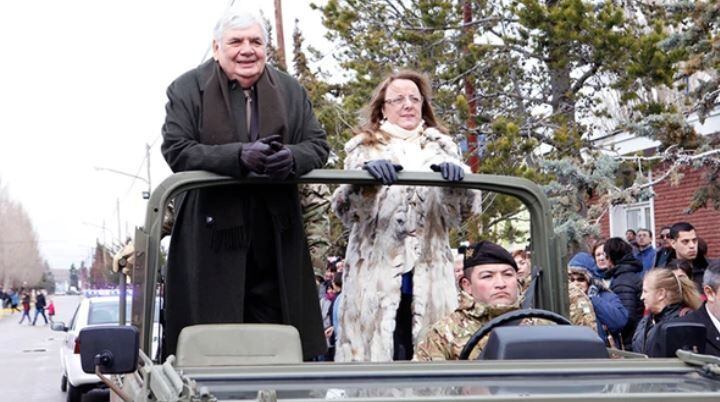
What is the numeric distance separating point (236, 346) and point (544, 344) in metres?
A: 1.04

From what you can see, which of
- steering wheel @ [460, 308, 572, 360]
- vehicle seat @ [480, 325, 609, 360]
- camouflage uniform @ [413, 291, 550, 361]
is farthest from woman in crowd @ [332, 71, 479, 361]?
vehicle seat @ [480, 325, 609, 360]

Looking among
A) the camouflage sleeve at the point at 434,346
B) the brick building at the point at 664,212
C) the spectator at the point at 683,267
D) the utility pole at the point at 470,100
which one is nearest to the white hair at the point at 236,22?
the camouflage sleeve at the point at 434,346

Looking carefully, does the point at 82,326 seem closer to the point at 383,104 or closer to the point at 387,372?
the point at 383,104

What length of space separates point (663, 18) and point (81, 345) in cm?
1221

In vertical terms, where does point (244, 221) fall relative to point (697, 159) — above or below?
below

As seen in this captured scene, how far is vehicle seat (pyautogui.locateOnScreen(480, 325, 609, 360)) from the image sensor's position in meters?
3.15

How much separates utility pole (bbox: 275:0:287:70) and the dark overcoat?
16.0 m

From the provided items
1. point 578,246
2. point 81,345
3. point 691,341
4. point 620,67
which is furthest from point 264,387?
point 620,67

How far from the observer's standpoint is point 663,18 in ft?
45.9

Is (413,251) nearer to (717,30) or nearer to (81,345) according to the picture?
(81,345)

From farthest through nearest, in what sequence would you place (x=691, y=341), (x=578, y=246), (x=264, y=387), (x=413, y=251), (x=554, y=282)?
(x=578, y=246) < (x=413, y=251) < (x=554, y=282) < (x=691, y=341) < (x=264, y=387)

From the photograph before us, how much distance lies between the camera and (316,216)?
4.86 meters

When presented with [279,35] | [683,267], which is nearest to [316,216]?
[683,267]

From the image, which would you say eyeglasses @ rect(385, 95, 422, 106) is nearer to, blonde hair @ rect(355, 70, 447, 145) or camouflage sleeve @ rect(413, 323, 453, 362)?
blonde hair @ rect(355, 70, 447, 145)
